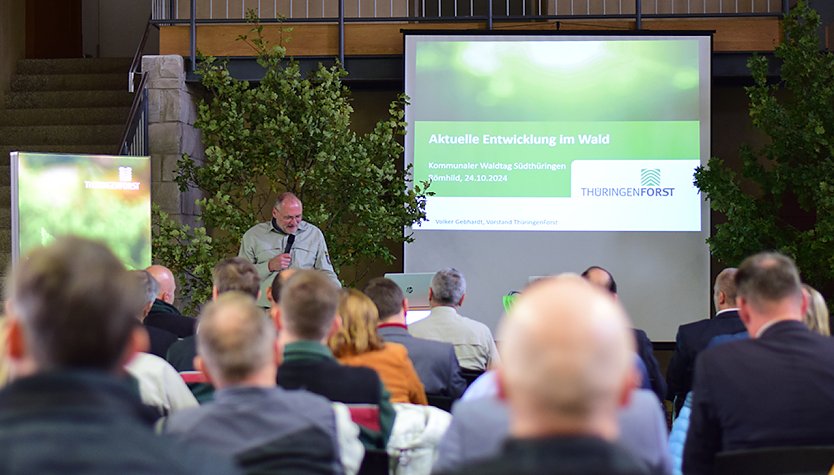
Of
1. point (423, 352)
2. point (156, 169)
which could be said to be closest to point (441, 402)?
point (423, 352)

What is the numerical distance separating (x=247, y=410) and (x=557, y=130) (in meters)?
7.13

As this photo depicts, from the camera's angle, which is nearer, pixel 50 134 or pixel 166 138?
pixel 166 138

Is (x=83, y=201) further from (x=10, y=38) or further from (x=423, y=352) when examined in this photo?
(x=10, y=38)

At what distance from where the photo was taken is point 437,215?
9203 millimetres

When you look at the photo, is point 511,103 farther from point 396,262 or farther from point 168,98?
point 168,98

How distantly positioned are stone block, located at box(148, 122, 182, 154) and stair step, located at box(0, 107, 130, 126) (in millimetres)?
1189

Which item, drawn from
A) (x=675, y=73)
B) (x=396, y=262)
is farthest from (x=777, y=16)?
(x=396, y=262)

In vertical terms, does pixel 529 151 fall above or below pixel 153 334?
above

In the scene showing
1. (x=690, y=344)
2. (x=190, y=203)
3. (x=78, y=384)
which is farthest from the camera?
(x=190, y=203)

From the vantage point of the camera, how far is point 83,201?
23.8ft

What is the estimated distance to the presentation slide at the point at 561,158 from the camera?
29.9ft

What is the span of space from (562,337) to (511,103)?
8001 mm

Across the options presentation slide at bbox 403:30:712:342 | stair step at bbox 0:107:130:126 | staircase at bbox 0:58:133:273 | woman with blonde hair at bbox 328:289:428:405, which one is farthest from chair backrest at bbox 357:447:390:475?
stair step at bbox 0:107:130:126

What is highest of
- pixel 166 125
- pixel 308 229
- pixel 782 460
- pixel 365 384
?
pixel 166 125
